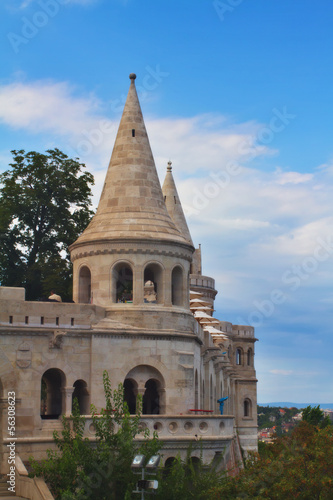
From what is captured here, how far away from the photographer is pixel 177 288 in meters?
35.2

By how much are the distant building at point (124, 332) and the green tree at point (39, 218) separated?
836 centimetres

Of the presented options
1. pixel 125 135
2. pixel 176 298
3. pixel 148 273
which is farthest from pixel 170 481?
pixel 125 135

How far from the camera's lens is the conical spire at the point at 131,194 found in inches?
1347

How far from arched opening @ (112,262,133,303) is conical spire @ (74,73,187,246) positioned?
1.38 meters

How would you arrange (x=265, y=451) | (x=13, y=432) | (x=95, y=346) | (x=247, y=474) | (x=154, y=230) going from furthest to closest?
(x=265, y=451)
(x=154, y=230)
(x=95, y=346)
(x=13, y=432)
(x=247, y=474)

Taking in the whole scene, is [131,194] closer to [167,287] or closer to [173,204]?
[167,287]

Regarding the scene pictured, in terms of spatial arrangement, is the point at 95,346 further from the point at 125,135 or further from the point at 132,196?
the point at 125,135

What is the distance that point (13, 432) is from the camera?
29656 millimetres

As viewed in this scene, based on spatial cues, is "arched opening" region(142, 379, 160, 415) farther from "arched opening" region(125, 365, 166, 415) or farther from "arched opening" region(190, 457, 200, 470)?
"arched opening" region(190, 457, 200, 470)

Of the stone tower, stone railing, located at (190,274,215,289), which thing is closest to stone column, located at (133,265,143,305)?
the stone tower

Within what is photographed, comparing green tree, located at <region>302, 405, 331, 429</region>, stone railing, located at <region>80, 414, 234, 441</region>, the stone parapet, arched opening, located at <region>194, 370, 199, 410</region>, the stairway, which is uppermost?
the stone parapet

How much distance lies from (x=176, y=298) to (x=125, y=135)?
6936 mm

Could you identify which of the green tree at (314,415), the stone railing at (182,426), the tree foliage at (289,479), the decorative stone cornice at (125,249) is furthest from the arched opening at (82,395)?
the green tree at (314,415)

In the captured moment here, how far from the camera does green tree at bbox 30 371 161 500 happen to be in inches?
1060
